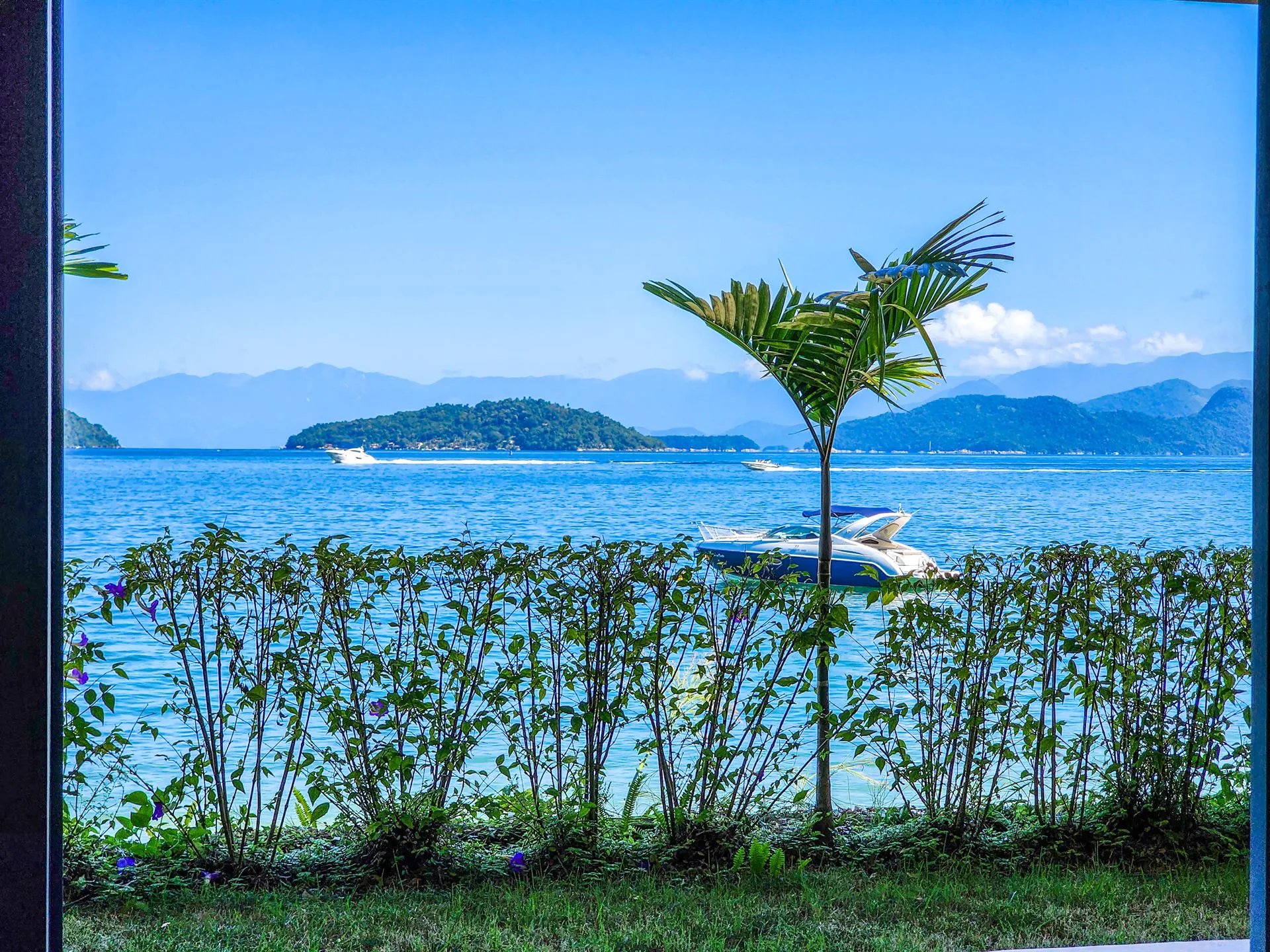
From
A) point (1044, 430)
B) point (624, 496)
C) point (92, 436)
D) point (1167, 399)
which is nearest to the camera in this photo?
point (624, 496)

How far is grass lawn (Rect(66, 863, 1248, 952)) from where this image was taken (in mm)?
2365

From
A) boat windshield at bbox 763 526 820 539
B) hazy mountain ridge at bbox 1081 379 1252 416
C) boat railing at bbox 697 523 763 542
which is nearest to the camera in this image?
boat railing at bbox 697 523 763 542

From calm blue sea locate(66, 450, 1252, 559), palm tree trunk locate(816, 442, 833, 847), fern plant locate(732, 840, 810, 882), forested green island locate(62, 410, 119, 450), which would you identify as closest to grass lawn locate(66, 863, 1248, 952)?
fern plant locate(732, 840, 810, 882)

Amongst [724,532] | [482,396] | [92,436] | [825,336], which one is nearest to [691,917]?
[825,336]

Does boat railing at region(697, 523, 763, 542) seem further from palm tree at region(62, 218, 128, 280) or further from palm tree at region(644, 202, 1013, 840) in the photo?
palm tree at region(62, 218, 128, 280)

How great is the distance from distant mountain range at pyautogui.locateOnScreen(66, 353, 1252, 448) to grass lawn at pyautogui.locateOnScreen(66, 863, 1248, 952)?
36.4 m

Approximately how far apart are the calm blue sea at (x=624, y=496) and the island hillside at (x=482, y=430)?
0.61 metres

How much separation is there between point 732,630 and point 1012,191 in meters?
41.4

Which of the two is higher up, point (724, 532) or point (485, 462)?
point (485, 462)

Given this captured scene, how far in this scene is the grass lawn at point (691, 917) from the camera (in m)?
2.37

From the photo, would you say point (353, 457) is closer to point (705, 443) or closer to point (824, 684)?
point (705, 443)

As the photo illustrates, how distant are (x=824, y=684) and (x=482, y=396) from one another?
3859 centimetres

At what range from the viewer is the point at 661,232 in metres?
41.8

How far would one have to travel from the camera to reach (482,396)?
40.6 metres
